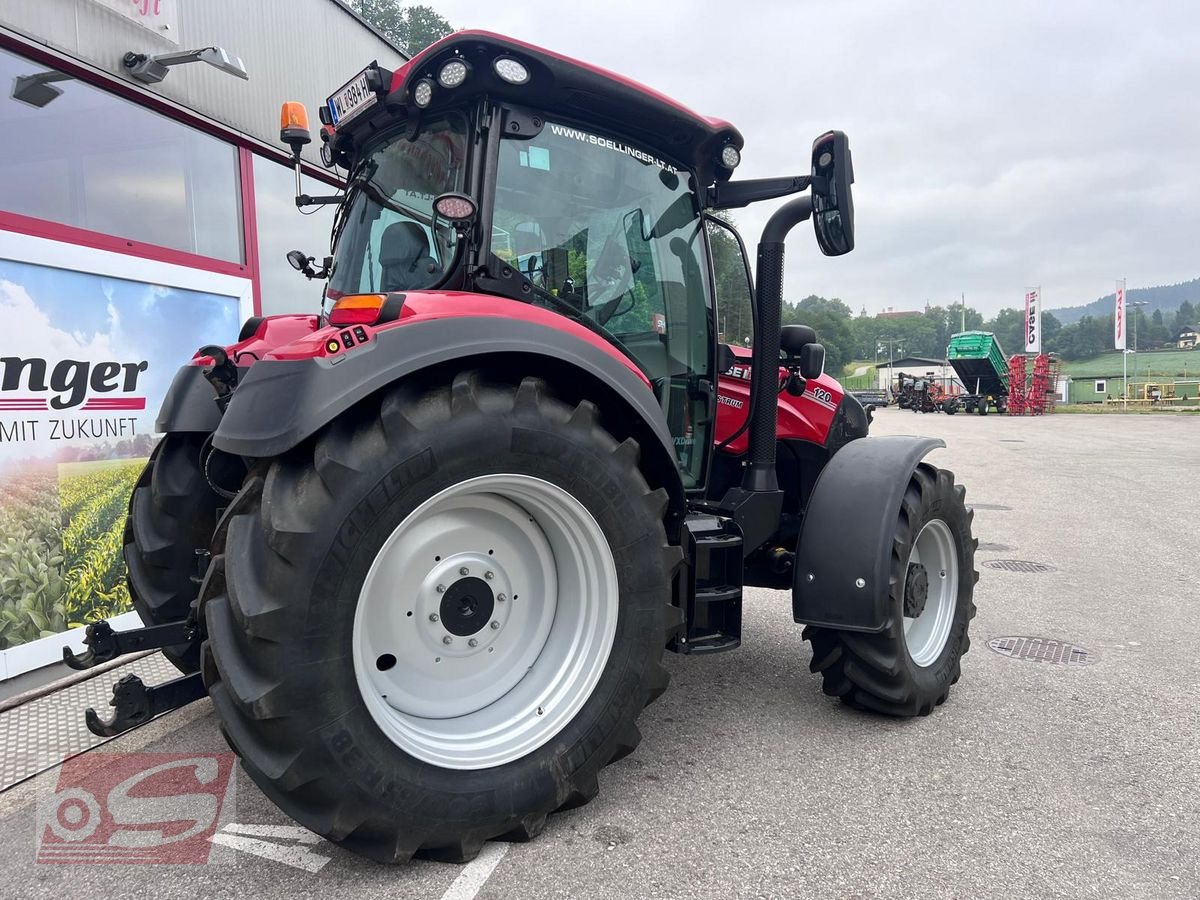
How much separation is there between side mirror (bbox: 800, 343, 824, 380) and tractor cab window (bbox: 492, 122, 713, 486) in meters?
0.49

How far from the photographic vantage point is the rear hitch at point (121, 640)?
94.4 inches

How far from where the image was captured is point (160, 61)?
4891 millimetres

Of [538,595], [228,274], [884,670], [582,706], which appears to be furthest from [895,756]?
[228,274]

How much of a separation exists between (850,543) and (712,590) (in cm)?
62

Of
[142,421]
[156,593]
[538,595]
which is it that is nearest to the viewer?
[538,595]

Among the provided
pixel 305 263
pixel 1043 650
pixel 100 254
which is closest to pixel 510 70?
pixel 305 263

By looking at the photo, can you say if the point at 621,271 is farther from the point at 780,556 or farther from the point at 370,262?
the point at 780,556

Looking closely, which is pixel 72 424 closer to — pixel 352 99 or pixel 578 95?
pixel 352 99

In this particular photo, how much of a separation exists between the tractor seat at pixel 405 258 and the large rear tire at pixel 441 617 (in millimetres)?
662

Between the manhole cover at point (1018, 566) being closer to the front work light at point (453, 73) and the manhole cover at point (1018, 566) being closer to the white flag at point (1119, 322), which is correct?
the front work light at point (453, 73)

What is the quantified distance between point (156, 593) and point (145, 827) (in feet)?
3.21

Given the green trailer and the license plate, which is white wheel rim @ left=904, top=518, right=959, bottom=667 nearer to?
the license plate

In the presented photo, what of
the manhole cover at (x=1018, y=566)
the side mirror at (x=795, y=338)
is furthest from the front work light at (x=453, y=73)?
the manhole cover at (x=1018, y=566)

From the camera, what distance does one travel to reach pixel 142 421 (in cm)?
484
